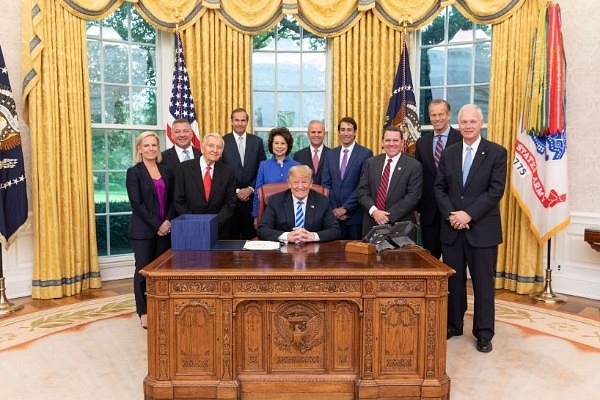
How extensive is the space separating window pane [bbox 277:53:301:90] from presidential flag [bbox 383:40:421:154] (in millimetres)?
1225

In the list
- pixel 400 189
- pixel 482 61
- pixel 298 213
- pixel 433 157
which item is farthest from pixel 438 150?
pixel 482 61

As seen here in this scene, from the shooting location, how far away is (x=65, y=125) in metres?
5.20

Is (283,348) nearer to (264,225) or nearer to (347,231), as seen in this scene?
(264,225)

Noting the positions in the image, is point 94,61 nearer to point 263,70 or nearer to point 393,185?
point 263,70

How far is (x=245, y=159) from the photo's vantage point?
4973 millimetres

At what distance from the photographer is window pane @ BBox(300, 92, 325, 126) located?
629 centimetres

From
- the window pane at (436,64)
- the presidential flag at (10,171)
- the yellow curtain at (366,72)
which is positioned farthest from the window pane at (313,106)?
the presidential flag at (10,171)

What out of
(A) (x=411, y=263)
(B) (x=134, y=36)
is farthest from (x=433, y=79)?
(A) (x=411, y=263)

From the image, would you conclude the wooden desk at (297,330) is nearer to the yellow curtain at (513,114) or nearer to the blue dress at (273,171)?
the blue dress at (273,171)

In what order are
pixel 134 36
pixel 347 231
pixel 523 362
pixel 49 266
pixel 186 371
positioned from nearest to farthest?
pixel 186 371 < pixel 523 362 < pixel 347 231 < pixel 49 266 < pixel 134 36

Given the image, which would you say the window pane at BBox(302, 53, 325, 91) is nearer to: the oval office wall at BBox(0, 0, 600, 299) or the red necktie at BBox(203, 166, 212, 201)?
the oval office wall at BBox(0, 0, 600, 299)

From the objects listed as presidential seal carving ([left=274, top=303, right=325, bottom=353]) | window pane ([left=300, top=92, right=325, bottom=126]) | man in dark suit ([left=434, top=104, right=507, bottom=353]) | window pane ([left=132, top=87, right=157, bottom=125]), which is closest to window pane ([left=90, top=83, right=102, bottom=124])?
window pane ([left=132, top=87, right=157, bottom=125])

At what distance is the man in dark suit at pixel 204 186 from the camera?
13.2 ft

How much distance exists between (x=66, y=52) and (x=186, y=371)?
3762 mm
